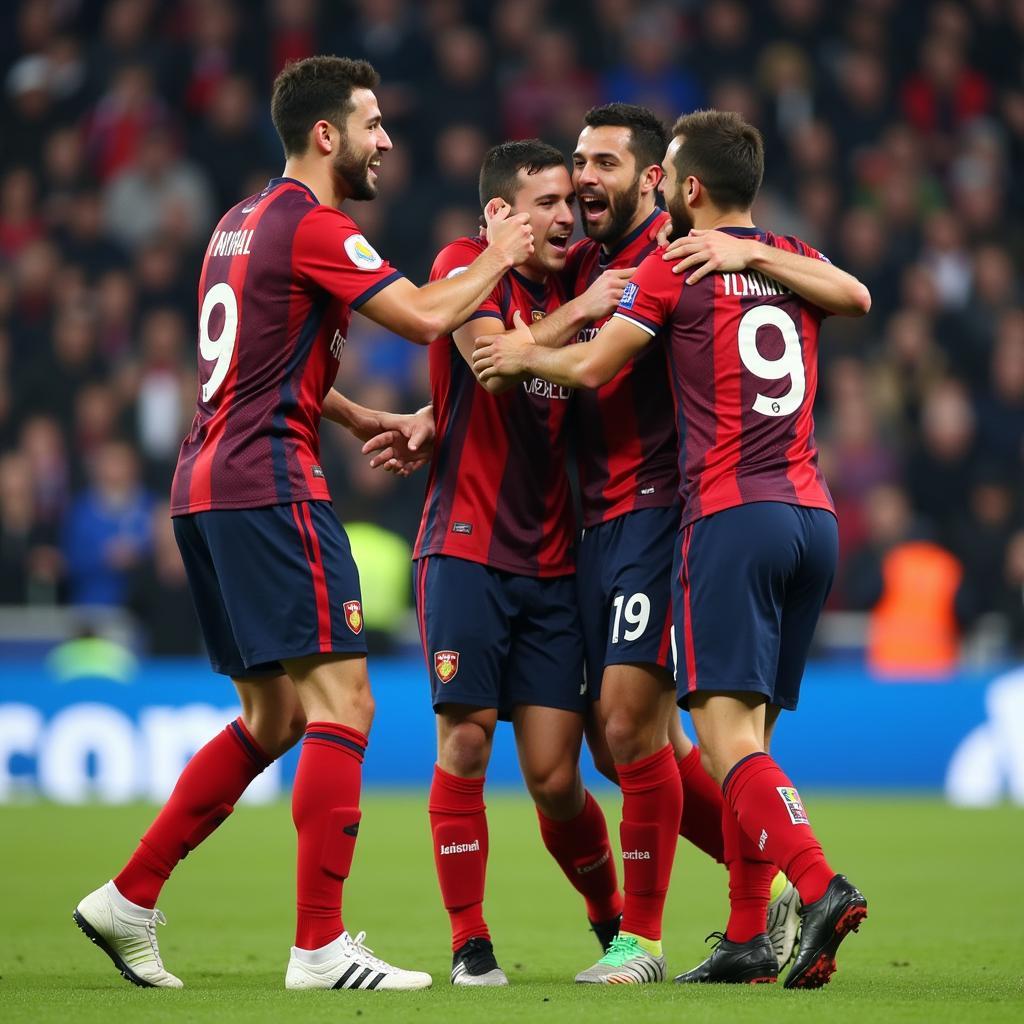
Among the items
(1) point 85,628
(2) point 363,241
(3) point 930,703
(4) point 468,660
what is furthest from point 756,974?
(1) point 85,628

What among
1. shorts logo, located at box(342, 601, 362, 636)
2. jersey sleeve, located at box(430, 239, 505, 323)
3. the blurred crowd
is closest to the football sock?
shorts logo, located at box(342, 601, 362, 636)

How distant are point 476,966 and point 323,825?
646 millimetres

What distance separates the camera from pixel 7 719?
11.2 metres

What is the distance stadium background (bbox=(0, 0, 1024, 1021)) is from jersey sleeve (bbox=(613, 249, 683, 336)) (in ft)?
14.1

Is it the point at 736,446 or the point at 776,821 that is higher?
the point at 736,446

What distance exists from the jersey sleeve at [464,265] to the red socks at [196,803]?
1.39 m

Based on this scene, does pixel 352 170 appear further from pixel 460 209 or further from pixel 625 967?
pixel 460 209

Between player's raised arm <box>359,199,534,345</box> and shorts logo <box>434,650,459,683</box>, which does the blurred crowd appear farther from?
player's raised arm <box>359,199,534,345</box>

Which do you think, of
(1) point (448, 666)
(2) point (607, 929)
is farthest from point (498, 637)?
(2) point (607, 929)

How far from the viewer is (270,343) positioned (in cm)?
490

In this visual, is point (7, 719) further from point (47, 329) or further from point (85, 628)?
point (47, 329)

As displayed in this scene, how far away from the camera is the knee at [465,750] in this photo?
518 centimetres

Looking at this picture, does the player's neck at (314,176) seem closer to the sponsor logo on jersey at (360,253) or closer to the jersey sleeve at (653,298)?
the sponsor logo on jersey at (360,253)

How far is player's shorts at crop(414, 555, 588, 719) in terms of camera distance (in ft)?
17.0
